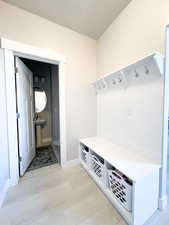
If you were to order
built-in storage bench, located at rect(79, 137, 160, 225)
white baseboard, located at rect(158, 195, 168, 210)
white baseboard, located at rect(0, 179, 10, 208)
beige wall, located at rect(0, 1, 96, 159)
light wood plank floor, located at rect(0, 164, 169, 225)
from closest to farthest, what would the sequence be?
built-in storage bench, located at rect(79, 137, 160, 225) → light wood plank floor, located at rect(0, 164, 169, 225) → white baseboard, located at rect(158, 195, 168, 210) → white baseboard, located at rect(0, 179, 10, 208) → beige wall, located at rect(0, 1, 96, 159)

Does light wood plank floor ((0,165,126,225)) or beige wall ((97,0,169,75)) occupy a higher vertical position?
beige wall ((97,0,169,75))

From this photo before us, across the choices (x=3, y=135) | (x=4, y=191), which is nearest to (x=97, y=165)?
(x=4, y=191)

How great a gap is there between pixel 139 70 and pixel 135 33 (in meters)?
0.54

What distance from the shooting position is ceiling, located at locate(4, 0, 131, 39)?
1671 mm

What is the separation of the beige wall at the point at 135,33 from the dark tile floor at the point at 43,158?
221 centimetres

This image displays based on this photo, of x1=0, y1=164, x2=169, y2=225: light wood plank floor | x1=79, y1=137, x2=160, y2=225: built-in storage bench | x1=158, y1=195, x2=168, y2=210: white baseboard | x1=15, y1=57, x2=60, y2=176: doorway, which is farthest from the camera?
x1=15, y1=57, x2=60, y2=176: doorway

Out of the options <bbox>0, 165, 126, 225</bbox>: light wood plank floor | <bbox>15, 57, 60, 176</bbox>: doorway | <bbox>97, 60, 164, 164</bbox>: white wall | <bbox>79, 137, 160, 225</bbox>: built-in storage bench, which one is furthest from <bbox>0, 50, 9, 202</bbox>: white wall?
<bbox>97, 60, 164, 164</bbox>: white wall

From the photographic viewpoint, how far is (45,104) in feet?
11.7

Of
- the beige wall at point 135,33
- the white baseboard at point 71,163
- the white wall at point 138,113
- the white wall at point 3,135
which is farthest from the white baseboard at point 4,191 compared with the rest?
the beige wall at point 135,33

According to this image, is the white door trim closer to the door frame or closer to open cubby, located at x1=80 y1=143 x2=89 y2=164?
open cubby, located at x1=80 y1=143 x2=89 y2=164

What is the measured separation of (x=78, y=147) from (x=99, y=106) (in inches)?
38.7

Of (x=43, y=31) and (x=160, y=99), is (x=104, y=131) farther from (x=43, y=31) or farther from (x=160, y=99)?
(x=43, y=31)

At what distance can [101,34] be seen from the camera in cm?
234

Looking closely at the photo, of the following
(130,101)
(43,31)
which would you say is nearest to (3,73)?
(43,31)
